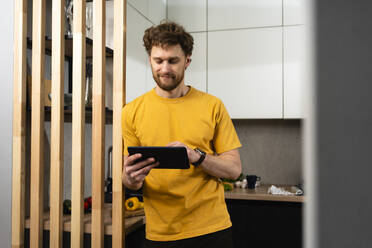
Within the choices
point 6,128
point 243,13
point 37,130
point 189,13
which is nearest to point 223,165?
point 37,130

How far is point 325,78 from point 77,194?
1.56 metres

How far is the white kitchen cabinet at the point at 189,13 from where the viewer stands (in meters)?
3.09

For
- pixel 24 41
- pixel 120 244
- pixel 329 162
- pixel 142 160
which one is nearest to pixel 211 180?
pixel 142 160

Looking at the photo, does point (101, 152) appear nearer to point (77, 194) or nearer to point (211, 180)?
point (77, 194)

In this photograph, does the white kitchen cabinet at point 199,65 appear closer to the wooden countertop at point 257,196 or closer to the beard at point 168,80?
the wooden countertop at point 257,196

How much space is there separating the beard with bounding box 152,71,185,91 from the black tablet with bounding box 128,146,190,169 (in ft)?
1.03

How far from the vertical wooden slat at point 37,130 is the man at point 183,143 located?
460 millimetres

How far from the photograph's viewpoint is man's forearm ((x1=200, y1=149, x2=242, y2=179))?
1351 mm

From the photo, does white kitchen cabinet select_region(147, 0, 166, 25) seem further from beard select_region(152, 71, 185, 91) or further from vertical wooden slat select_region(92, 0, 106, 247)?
beard select_region(152, 71, 185, 91)

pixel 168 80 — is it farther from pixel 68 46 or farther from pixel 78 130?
pixel 68 46

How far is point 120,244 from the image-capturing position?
1.50 m

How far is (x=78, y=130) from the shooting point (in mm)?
1562

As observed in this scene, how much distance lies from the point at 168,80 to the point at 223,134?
1.08 ft

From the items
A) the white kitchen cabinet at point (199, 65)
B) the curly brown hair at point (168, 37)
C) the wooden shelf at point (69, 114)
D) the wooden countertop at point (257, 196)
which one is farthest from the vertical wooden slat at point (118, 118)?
the white kitchen cabinet at point (199, 65)
